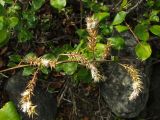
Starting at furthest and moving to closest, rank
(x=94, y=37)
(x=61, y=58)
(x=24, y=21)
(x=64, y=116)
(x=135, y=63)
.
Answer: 1. (x=64, y=116)
2. (x=135, y=63)
3. (x=24, y=21)
4. (x=61, y=58)
5. (x=94, y=37)

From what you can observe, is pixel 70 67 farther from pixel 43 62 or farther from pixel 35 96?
pixel 35 96

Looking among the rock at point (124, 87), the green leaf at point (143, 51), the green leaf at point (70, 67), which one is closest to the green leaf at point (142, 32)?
the green leaf at point (143, 51)

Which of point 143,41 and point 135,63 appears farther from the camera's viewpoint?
point 135,63

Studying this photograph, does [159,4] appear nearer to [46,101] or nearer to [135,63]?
[135,63]

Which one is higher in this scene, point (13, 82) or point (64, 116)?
point (13, 82)

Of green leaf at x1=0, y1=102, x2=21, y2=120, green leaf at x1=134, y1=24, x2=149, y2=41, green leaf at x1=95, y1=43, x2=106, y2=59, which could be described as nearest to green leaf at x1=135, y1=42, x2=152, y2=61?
green leaf at x1=134, y1=24, x2=149, y2=41

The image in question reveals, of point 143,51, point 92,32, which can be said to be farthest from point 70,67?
point 143,51

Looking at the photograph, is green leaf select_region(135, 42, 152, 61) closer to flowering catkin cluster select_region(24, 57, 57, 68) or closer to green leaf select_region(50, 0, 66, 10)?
green leaf select_region(50, 0, 66, 10)

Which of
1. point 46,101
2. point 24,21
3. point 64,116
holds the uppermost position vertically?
point 24,21

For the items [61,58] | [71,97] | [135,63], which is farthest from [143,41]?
[71,97]
